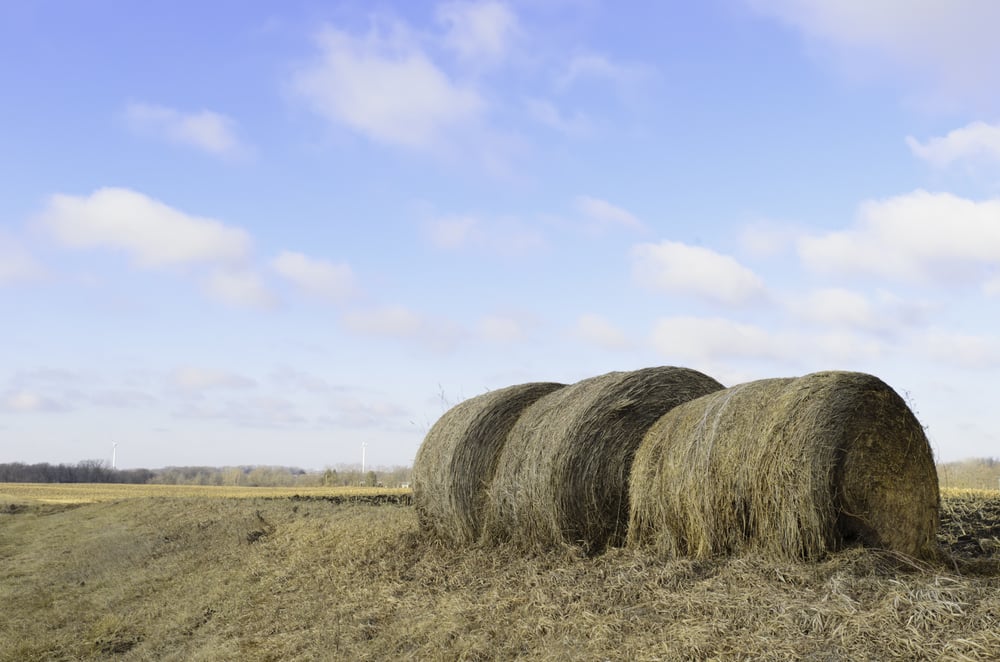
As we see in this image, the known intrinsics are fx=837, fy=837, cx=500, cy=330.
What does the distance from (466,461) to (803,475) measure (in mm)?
4768

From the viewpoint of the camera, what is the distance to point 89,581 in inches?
538

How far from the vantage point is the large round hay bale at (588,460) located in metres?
Answer: 9.35

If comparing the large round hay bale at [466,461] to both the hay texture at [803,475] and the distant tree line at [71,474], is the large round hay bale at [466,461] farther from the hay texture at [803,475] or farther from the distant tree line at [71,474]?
the distant tree line at [71,474]

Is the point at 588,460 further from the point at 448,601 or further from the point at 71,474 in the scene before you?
the point at 71,474

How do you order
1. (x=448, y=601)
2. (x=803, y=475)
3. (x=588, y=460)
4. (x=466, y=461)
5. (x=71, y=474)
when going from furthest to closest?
(x=71, y=474) < (x=466, y=461) < (x=588, y=460) < (x=448, y=601) < (x=803, y=475)

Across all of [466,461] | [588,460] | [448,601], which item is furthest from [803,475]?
[466,461]

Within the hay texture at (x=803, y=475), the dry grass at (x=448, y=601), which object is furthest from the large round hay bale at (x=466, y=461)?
the hay texture at (x=803, y=475)

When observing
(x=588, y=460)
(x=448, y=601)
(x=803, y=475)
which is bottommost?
(x=448, y=601)

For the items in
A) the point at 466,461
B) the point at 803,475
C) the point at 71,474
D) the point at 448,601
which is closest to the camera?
the point at 803,475

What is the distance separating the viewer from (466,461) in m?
11.0

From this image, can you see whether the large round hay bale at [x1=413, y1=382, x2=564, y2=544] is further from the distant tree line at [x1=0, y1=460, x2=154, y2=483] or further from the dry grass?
the distant tree line at [x1=0, y1=460, x2=154, y2=483]

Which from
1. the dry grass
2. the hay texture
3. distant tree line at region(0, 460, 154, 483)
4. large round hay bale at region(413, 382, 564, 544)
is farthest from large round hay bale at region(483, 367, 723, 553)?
distant tree line at region(0, 460, 154, 483)

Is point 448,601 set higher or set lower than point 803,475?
lower

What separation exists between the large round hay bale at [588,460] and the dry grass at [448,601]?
43 centimetres
